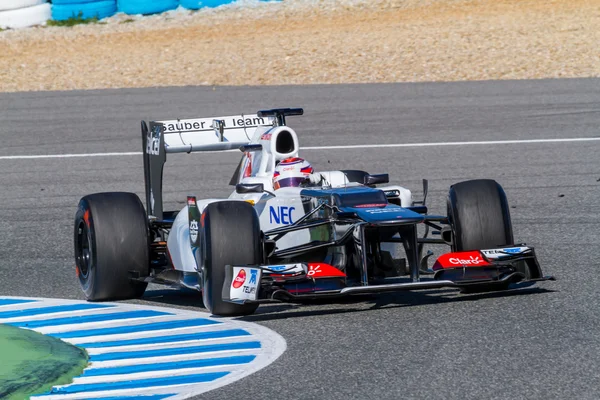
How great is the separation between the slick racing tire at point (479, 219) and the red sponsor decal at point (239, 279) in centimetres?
156

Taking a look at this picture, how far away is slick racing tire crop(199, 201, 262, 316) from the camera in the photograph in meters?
6.88

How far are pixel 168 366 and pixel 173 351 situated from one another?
13.9 inches

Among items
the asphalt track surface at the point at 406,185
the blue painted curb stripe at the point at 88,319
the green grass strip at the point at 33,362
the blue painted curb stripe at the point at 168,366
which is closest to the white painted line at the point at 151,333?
the green grass strip at the point at 33,362

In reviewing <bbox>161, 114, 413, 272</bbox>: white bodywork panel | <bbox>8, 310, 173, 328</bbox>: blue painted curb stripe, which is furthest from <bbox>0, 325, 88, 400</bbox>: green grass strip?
<bbox>161, 114, 413, 272</bbox>: white bodywork panel

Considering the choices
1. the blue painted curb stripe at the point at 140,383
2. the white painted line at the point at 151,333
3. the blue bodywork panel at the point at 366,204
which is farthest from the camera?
the blue bodywork panel at the point at 366,204

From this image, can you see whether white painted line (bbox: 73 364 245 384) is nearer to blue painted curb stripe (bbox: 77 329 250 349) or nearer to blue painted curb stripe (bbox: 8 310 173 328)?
blue painted curb stripe (bbox: 77 329 250 349)

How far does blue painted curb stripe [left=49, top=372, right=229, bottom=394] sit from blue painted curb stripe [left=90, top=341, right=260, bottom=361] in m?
0.54

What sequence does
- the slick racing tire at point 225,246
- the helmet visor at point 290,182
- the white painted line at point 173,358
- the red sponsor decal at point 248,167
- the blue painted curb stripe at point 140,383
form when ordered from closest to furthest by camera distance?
the blue painted curb stripe at point 140,383, the white painted line at point 173,358, the slick racing tire at point 225,246, the helmet visor at point 290,182, the red sponsor decal at point 248,167

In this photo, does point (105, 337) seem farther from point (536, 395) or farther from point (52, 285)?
point (536, 395)

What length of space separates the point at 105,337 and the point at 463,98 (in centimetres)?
1380

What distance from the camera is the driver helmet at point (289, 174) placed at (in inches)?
320

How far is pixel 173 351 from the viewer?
6.25 m

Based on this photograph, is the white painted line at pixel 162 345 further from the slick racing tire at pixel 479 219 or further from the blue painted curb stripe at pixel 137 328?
the slick racing tire at pixel 479 219

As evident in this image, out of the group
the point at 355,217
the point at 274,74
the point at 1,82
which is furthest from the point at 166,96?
the point at 355,217
